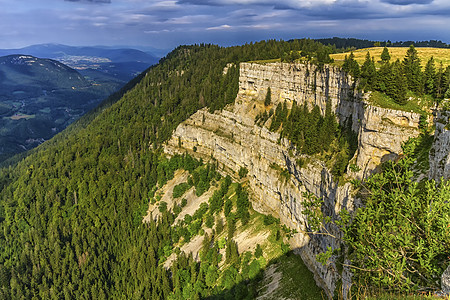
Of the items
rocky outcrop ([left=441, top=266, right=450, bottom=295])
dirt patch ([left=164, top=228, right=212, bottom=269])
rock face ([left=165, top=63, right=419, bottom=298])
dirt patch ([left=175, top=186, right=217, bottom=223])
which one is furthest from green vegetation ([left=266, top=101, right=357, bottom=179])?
dirt patch ([left=164, top=228, right=212, bottom=269])

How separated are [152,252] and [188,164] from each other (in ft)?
134

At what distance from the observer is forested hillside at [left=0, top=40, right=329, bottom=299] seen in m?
114

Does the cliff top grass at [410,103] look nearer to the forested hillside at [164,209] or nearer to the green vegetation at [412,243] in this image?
the forested hillside at [164,209]

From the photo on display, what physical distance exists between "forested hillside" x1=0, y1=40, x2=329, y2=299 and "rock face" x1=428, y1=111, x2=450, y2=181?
6741cm

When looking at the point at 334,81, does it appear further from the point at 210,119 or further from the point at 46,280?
the point at 46,280

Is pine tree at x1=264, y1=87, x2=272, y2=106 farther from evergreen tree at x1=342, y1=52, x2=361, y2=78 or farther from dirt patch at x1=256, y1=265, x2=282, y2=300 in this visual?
dirt patch at x1=256, y1=265, x2=282, y2=300

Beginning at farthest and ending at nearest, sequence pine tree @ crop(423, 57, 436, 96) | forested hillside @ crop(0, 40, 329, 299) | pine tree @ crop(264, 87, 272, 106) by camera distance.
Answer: forested hillside @ crop(0, 40, 329, 299) → pine tree @ crop(264, 87, 272, 106) → pine tree @ crop(423, 57, 436, 96)

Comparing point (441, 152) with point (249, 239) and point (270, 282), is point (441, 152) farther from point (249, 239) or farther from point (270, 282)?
point (249, 239)

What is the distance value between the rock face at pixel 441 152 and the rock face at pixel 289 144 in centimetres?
1022

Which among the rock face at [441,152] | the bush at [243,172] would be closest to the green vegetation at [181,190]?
the bush at [243,172]

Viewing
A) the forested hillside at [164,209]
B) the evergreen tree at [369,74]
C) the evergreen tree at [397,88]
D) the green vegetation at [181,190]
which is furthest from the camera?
the green vegetation at [181,190]

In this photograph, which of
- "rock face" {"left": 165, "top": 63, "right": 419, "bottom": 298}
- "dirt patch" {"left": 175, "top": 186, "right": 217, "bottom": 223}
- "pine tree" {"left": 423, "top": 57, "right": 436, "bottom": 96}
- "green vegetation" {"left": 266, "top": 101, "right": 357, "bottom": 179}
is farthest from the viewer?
"dirt patch" {"left": 175, "top": 186, "right": 217, "bottom": 223}

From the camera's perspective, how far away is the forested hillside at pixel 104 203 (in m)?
114

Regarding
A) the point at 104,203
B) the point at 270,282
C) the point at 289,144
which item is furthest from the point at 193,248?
the point at 104,203
